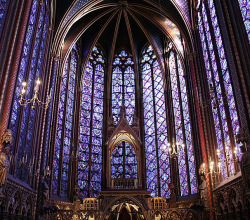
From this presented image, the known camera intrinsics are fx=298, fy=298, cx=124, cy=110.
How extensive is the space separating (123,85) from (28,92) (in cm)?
1161

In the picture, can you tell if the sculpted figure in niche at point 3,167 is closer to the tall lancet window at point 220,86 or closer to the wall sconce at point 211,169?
the tall lancet window at point 220,86

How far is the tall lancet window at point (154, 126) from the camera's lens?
69.3 ft

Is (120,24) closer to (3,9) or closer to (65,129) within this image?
(65,129)

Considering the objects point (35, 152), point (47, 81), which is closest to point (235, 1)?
point (47, 81)

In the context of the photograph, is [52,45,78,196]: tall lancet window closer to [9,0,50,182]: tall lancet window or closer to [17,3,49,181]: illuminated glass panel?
[9,0,50,182]: tall lancet window

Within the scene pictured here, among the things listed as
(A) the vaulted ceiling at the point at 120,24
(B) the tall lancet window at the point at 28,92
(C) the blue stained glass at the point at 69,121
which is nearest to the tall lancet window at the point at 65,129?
(C) the blue stained glass at the point at 69,121

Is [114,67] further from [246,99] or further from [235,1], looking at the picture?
[246,99]

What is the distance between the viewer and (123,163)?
2173 cm

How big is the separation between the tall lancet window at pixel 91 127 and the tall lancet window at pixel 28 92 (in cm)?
645

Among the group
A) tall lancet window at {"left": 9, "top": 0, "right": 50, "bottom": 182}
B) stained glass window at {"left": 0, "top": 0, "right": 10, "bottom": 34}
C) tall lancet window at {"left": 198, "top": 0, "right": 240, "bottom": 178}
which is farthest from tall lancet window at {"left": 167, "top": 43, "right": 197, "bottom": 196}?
stained glass window at {"left": 0, "top": 0, "right": 10, "bottom": 34}

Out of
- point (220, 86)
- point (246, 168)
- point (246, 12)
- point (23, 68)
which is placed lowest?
point (246, 168)

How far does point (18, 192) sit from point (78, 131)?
9.32 meters

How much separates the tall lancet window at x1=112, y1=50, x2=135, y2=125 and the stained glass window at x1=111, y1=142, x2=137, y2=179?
2.74 meters

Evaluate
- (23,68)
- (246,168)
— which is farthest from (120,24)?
(246,168)
